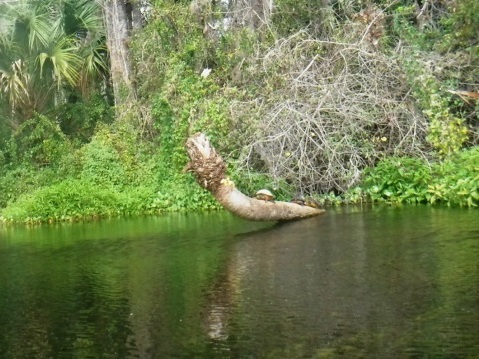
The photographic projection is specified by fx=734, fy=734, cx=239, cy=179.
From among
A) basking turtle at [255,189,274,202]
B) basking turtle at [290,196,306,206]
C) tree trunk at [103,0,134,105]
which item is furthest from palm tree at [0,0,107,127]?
basking turtle at [255,189,274,202]

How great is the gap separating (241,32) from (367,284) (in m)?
10.2

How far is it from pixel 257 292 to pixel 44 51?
536 inches

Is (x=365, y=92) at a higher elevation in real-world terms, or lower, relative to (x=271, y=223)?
higher

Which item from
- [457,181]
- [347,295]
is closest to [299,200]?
[457,181]

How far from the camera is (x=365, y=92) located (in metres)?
13.6

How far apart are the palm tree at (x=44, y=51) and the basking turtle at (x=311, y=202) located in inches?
320

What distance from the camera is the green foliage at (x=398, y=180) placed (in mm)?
12383

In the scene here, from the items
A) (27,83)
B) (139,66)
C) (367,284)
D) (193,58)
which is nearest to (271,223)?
(367,284)

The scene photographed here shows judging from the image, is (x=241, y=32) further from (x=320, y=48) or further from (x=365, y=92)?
(x=365, y=92)

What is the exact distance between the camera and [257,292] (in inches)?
246

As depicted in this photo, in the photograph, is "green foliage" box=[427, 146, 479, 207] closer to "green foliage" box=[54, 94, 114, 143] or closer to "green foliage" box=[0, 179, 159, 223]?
"green foliage" box=[0, 179, 159, 223]

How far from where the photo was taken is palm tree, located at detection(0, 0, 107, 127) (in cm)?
1812

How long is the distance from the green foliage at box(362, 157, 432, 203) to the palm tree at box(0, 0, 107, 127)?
8766mm

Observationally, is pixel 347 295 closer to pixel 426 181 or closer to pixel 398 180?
pixel 426 181
